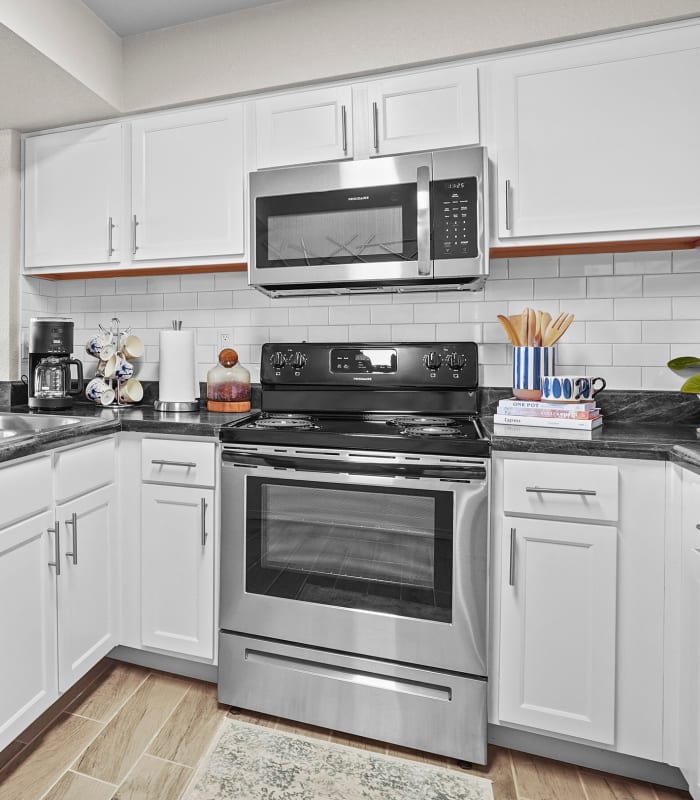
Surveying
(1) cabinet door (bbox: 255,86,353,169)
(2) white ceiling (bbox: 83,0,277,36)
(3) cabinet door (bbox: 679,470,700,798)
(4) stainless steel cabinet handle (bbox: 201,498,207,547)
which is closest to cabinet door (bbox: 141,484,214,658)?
(4) stainless steel cabinet handle (bbox: 201,498,207,547)

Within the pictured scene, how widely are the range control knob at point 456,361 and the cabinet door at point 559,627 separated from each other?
0.69 metres

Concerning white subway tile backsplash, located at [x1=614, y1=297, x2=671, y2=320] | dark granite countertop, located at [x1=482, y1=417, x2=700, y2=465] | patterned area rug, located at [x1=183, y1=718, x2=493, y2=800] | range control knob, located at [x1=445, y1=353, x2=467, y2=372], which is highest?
white subway tile backsplash, located at [x1=614, y1=297, x2=671, y2=320]

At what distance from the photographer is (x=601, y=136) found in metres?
1.65

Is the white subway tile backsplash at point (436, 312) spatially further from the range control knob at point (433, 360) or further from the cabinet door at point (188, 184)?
the cabinet door at point (188, 184)

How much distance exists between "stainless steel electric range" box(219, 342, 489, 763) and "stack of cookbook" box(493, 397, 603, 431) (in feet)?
0.43

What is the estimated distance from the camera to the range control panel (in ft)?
6.50

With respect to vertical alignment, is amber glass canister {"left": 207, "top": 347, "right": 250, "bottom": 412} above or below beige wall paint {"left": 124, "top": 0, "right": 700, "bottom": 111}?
below

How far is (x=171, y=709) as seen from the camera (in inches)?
67.1

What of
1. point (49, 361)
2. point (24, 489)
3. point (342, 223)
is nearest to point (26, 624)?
point (24, 489)

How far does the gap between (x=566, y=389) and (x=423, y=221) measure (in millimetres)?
740

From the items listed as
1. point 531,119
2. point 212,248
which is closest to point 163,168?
point 212,248

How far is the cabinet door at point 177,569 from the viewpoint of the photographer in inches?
68.6

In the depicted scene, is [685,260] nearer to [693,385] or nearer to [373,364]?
[693,385]

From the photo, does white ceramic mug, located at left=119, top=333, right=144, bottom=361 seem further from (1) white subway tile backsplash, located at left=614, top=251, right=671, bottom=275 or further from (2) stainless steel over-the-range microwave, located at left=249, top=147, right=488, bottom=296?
(1) white subway tile backsplash, located at left=614, top=251, right=671, bottom=275
